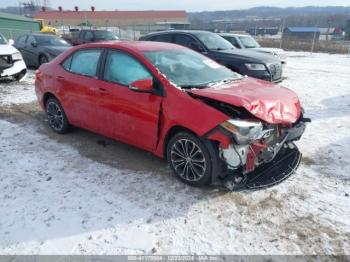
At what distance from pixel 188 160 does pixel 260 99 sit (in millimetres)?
1114

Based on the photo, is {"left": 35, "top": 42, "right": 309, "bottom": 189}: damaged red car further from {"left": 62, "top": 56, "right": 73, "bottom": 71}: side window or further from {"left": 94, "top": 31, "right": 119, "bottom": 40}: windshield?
{"left": 94, "top": 31, "right": 119, "bottom": 40}: windshield

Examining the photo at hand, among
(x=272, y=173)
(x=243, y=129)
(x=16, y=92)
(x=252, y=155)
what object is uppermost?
(x=243, y=129)

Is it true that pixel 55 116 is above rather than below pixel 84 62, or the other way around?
below

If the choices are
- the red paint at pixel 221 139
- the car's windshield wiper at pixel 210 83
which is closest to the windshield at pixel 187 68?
the car's windshield wiper at pixel 210 83

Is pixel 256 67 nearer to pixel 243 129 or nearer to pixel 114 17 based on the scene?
pixel 243 129

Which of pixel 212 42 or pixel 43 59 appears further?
pixel 43 59

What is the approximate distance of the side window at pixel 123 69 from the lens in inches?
170

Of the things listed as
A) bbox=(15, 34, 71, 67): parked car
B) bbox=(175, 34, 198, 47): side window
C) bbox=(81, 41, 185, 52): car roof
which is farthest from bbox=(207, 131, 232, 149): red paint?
bbox=(15, 34, 71, 67): parked car

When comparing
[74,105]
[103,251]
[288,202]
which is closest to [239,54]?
[74,105]

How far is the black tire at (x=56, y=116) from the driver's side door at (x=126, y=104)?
1.12 meters

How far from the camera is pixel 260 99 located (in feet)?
12.6

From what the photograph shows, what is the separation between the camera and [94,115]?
4.94 metres

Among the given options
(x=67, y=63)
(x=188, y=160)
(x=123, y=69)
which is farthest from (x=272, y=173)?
(x=67, y=63)

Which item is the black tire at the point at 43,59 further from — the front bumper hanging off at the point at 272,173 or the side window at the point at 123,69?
the front bumper hanging off at the point at 272,173
